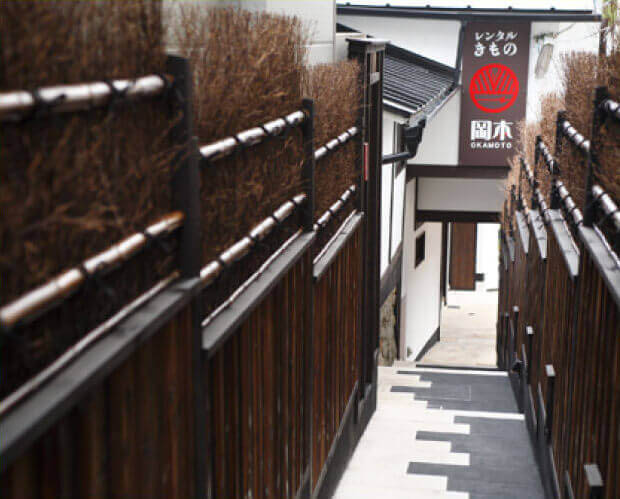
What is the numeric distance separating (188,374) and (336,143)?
289 centimetres

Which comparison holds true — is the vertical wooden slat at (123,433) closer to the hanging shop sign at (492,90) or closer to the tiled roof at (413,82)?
the tiled roof at (413,82)

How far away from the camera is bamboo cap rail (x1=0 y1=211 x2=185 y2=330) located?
1.48 metres

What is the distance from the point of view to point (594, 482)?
329cm

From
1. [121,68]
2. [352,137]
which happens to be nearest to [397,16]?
[352,137]

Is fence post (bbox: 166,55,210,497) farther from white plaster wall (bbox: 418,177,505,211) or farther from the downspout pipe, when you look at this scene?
white plaster wall (bbox: 418,177,505,211)

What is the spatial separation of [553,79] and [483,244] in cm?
966

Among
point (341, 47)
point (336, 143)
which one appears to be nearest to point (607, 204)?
point (336, 143)

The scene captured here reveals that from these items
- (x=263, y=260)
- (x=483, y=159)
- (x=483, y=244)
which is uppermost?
(x=263, y=260)

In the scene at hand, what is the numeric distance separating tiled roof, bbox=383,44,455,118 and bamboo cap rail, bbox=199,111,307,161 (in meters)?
6.83

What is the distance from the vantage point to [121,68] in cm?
194

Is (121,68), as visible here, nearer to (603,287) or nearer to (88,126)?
(88,126)

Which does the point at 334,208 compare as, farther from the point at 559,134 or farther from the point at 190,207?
the point at 190,207

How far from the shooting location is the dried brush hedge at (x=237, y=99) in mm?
2594

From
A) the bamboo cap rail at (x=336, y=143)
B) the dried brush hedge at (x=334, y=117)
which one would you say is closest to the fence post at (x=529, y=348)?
the dried brush hedge at (x=334, y=117)
